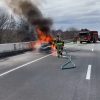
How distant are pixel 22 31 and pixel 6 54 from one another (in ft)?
106

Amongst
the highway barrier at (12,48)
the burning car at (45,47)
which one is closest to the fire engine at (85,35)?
the highway barrier at (12,48)

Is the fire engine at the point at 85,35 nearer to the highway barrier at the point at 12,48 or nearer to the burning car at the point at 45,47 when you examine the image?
the highway barrier at the point at 12,48

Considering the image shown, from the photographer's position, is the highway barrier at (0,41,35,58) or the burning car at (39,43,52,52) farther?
the burning car at (39,43,52,52)

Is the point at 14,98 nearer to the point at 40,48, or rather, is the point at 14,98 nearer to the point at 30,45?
the point at 40,48

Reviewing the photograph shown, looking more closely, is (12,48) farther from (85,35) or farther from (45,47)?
(85,35)

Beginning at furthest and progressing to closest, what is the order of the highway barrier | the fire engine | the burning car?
the fire engine
the burning car
the highway barrier

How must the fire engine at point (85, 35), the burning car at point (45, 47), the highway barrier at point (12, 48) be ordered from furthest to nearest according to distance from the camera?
the fire engine at point (85, 35), the burning car at point (45, 47), the highway barrier at point (12, 48)

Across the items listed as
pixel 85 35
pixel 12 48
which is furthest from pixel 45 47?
pixel 85 35

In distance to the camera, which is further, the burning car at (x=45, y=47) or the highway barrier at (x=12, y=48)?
the burning car at (x=45, y=47)

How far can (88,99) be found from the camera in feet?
Answer: 29.4

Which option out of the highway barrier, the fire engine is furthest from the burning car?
the fire engine

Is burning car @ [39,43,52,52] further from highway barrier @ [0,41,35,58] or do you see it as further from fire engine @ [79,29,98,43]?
fire engine @ [79,29,98,43]

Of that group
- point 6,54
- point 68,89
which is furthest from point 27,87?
point 6,54

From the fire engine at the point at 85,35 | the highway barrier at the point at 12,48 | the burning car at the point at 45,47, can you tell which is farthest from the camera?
the fire engine at the point at 85,35
